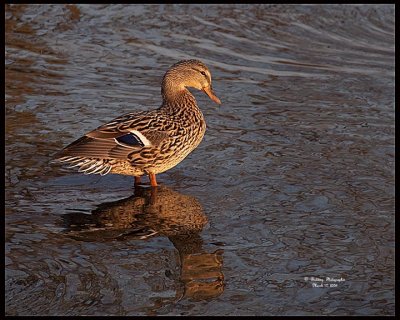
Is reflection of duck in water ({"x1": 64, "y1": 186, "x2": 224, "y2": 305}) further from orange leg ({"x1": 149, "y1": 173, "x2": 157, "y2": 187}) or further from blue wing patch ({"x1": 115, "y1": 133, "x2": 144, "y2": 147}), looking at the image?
blue wing patch ({"x1": 115, "y1": 133, "x2": 144, "y2": 147})

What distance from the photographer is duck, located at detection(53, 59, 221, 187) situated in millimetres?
7312

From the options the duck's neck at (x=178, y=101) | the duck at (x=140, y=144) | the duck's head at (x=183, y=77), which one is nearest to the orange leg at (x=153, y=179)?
the duck at (x=140, y=144)

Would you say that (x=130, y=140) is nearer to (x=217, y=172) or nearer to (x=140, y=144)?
(x=140, y=144)

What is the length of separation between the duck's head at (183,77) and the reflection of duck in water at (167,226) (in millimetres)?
914

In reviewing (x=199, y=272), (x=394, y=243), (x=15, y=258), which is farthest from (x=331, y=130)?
(x=15, y=258)

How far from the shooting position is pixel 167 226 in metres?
6.80

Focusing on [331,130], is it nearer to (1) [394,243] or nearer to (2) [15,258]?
(1) [394,243]

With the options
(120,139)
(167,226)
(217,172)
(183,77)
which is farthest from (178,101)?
(167,226)

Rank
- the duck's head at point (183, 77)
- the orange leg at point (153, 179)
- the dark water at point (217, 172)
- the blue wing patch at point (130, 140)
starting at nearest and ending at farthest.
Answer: the dark water at point (217, 172) → the blue wing patch at point (130, 140) → the orange leg at point (153, 179) → the duck's head at point (183, 77)

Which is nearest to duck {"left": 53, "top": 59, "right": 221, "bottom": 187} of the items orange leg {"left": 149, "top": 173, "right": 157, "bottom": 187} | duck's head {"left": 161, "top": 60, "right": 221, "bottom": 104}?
orange leg {"left": 149, "top": 173, "right": 157, "bottom": 187}

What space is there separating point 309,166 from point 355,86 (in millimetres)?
2252

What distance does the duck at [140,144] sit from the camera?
24.0 feet

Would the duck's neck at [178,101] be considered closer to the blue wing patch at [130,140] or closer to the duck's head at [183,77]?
the duck's head at [183,77]

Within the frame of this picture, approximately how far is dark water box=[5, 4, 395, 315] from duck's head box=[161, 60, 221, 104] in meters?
0.59
